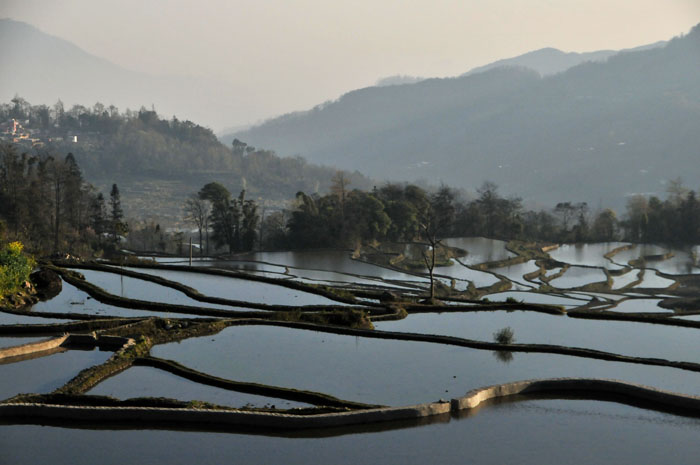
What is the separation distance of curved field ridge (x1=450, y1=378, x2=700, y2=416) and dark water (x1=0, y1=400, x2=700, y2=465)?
526mm

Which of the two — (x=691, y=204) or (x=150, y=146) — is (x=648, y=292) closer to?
(x=691, y=204)

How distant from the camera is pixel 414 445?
11953 mm

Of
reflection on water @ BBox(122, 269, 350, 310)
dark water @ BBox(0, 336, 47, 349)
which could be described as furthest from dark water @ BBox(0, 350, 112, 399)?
reflection on water @ BBox(122, 269, 350, 310)

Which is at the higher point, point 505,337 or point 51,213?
point 51,213

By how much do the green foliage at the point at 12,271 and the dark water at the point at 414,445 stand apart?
12600mm

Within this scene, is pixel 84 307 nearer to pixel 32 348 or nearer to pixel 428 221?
pixel 32 348

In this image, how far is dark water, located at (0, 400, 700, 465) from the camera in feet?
37.0

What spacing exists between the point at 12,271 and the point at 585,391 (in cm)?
1900

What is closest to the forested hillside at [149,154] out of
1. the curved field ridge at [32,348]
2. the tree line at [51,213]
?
the tree line at [51,213]

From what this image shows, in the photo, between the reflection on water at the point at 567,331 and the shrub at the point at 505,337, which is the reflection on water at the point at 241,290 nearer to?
the reflection on water at the point at 567,331

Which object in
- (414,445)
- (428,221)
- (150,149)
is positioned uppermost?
(150,149)

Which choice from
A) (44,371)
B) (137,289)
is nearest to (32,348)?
(44,371)

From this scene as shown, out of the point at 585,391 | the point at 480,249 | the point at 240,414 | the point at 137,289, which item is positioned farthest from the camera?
the point at 480,249

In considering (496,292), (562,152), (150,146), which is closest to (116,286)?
(496,292)
